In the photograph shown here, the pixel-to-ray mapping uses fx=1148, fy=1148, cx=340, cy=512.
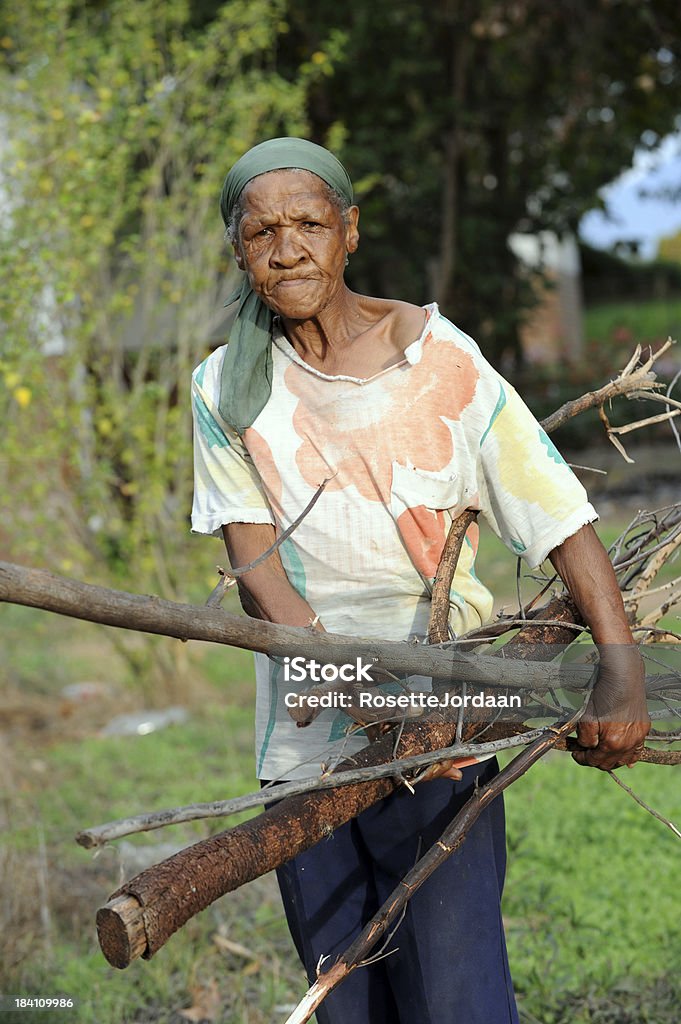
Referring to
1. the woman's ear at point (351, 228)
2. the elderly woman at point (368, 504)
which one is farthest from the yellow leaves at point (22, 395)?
the woman's ear at point (351, 228)

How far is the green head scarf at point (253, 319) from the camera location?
1879mm

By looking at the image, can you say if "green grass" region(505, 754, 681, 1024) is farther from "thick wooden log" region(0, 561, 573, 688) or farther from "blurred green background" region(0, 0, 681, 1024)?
"thick wooden log" region(0, 561, 573, 688)

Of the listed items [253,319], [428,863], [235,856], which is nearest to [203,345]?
[253,319]

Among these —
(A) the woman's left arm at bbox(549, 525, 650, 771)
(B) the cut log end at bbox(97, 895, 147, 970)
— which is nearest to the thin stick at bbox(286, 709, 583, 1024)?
(A) the woman's left arm at bbox(549, 525, 650, 771)

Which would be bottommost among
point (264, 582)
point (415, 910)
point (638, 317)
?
point (415, 910)

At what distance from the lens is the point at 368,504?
189 centimetres

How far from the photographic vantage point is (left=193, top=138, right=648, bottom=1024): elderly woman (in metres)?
1.84

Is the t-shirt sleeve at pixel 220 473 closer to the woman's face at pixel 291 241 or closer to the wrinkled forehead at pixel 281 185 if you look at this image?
the woman's face at pixel 291 241

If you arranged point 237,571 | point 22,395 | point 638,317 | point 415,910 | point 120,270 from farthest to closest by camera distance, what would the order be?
point 638,317 → point 120,270 → point 22,395 → point 415,910 → point 237,571

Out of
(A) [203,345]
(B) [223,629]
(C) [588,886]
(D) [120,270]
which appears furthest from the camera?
(D) [120,270]

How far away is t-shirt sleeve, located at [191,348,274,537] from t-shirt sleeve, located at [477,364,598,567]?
401 mm

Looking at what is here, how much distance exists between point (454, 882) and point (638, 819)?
2.25 meters

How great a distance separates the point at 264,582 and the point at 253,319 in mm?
460

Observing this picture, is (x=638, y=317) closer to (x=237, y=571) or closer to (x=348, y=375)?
(x=348, y=375)
